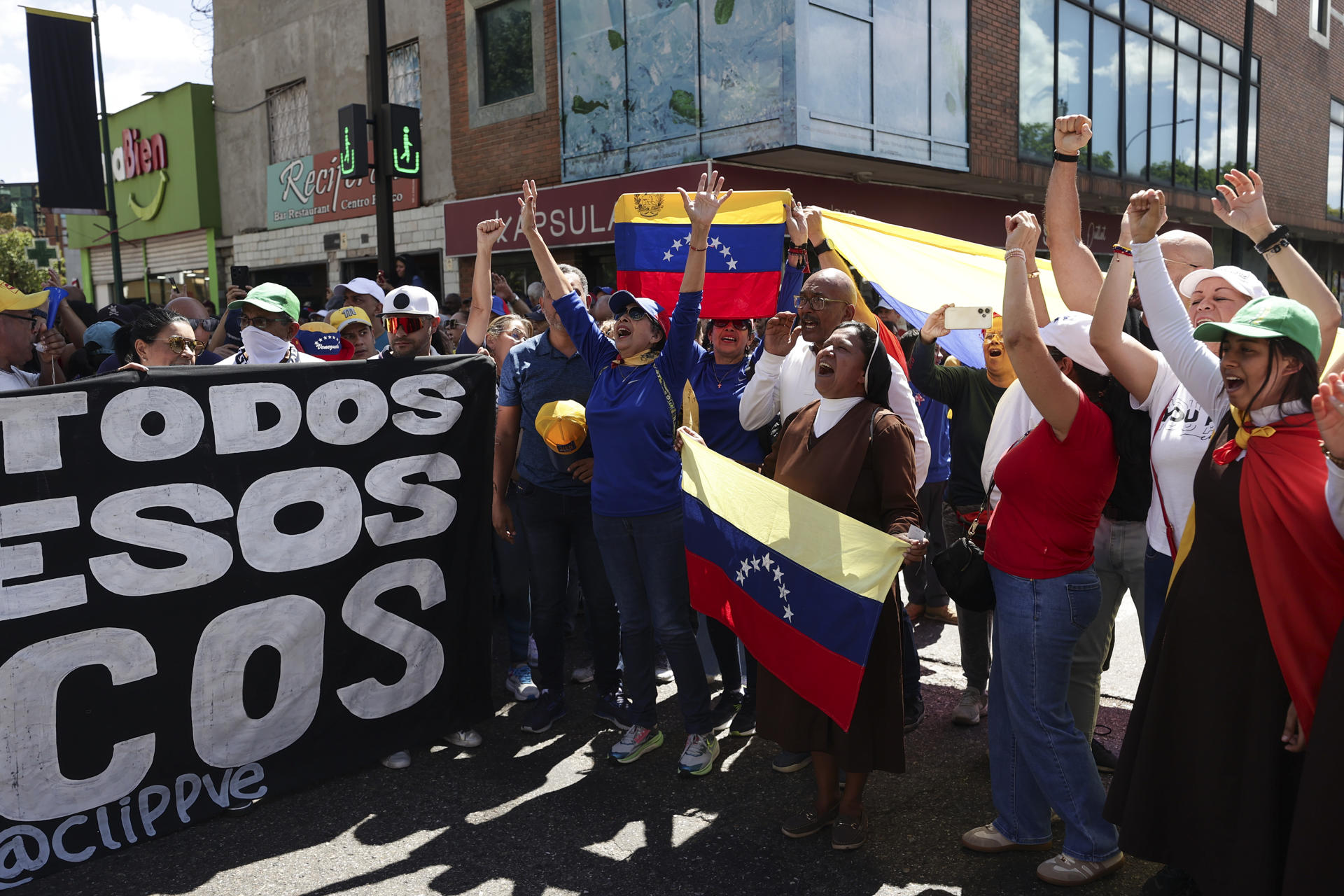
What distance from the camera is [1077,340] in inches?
127

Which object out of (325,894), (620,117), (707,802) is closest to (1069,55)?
(620,117)

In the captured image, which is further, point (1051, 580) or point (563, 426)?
point (563, 426)

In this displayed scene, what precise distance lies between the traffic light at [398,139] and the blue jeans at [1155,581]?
8303 millimetres

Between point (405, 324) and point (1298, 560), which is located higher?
point (405, 324)

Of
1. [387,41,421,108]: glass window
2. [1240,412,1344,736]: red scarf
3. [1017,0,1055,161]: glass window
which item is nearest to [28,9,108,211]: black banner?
[387,41,421,108]: glass window

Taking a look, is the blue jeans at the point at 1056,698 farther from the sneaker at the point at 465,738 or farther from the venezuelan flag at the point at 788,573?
the sneaker at the point at 465,738

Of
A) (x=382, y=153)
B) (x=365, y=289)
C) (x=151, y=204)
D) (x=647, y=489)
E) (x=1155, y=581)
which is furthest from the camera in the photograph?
(x=151, y=204)

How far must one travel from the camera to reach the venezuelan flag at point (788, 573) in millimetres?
3260

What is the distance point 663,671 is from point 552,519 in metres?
1.31

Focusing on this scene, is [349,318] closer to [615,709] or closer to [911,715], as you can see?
[615,709]

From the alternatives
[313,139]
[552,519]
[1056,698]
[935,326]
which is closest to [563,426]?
[552,519]

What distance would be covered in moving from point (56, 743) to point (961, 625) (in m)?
3.77

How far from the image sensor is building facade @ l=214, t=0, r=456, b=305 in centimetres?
1730

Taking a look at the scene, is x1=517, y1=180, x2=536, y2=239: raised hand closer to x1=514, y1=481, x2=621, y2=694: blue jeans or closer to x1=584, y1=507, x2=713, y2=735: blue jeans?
x1=514, y1=481, x2=621, y2=694: blue jeans
